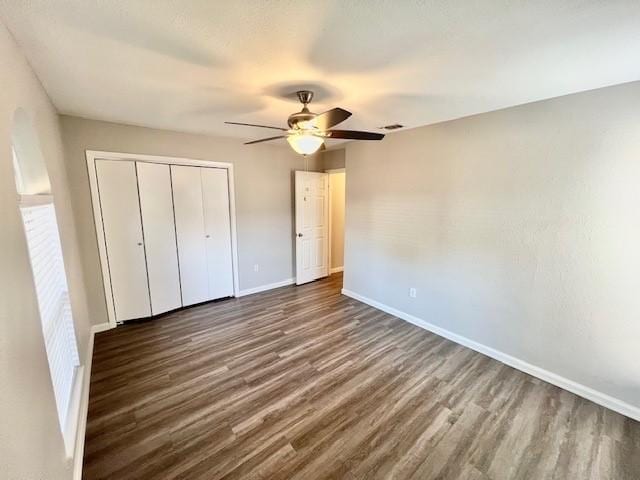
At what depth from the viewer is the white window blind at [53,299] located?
1.44 meters

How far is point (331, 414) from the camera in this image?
2.02 meters

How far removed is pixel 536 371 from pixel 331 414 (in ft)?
6.39

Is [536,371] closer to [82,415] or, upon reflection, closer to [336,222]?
[82,415]

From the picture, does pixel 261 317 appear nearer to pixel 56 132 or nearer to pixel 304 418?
pixel 304 418

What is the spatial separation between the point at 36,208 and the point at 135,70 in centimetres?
106

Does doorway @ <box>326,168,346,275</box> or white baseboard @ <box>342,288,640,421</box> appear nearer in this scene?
white baseboard @ <box>342,288,640,421</box>

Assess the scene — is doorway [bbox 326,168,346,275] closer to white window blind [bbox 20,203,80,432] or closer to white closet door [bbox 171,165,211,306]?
white closet door [bbox 171,165,211,306]

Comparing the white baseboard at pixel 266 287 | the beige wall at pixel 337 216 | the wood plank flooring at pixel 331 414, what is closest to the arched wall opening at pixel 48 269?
the wood plank flooring at pixel 331 414

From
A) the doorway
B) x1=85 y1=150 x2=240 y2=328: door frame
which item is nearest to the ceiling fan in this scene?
x1=85 y1=150 x2=240 y2=328: door frame

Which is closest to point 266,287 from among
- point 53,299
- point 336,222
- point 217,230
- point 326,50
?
point 217,230

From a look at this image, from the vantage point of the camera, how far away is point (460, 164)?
2.83m

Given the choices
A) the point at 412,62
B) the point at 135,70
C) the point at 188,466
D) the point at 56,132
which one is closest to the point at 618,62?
the point at 412,62

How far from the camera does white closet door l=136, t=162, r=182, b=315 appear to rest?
334 centimetres

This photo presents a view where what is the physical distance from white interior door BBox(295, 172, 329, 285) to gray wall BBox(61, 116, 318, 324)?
173mm
